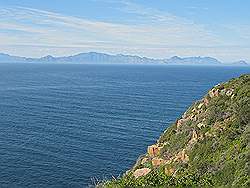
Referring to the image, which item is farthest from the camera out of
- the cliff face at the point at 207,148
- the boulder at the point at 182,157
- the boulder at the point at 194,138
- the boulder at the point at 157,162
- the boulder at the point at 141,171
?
the boulder at the point at 157,162

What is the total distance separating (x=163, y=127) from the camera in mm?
98438

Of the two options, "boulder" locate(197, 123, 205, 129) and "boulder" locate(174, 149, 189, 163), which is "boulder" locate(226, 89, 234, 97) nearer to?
"boulder" locate(197, 123, 205, 129)

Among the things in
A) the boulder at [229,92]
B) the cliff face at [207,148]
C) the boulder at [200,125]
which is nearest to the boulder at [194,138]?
the cliff face at [207,148]

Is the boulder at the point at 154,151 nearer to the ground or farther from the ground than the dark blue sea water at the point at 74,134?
farther from the ground

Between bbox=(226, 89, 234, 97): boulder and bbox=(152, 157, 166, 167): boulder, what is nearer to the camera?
bbox=(152, 157, 166, 167): boulder

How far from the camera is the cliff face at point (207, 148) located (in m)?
32.0

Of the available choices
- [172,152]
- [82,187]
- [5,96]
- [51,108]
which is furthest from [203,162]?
[5,96]

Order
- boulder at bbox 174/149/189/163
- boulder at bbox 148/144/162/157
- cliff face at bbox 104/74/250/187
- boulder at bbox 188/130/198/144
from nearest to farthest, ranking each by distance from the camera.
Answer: cliff face at bbox 104/74/250/187
boulder at bbox 174/149/189/163
boulder at bbox 188/130/198/144
boulder at bbox 148/144/162/157

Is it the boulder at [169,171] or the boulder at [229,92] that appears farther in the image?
→ the boulder at [229,92]

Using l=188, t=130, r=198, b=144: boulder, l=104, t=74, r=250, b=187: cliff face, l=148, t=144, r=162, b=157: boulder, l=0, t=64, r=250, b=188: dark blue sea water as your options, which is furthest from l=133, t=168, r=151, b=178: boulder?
l=0, t=64, r=250, b=188: dark blue sea water

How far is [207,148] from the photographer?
38125 mm

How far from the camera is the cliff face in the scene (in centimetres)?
3203

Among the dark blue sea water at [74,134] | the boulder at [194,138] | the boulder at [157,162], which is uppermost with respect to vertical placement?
the boulder at [194,138]

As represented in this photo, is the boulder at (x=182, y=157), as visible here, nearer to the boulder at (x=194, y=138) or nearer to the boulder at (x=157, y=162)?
the boulder at (x=194, y=138)
